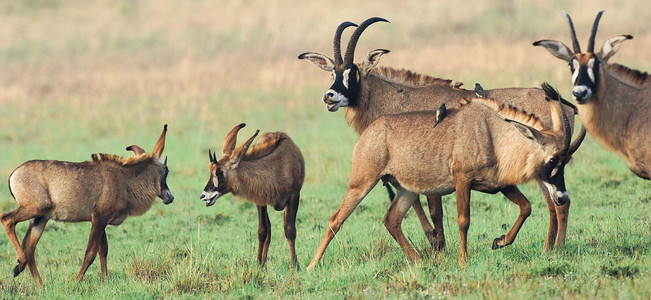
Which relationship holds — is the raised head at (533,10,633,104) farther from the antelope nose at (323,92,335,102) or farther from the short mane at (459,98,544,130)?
the antelope nose at (323,92,335,102)

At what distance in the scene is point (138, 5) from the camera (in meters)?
44.5

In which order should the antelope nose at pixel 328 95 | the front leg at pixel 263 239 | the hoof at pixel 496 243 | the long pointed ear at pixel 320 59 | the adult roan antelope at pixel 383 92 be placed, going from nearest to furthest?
the hoof at pixel 496 243, the front leg at pixel 263 239, the adult roan antelope at pixel 383 92, the antelope nose at pixel 328 95, the long pointed ear at pixel 320 59

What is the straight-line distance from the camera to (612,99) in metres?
8.74

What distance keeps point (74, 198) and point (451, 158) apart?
168 inches

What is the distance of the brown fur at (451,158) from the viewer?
27.7ft

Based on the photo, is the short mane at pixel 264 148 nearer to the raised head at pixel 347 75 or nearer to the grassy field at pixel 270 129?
the raised head at pixel 347 75

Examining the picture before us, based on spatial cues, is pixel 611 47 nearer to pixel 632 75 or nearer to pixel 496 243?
pixel 632 75

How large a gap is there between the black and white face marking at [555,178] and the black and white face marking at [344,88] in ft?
10.4

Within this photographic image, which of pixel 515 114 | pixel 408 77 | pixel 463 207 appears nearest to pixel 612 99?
pixel 515 114

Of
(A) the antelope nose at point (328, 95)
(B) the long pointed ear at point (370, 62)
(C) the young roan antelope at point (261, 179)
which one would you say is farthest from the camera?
(B) the long pointed ear at point (370, 62)

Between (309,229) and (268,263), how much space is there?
2.13m

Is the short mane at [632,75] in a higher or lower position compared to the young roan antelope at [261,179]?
higher

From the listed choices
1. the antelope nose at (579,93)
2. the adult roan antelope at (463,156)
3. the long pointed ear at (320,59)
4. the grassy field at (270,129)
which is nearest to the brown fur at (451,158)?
the adult roan antelope at (463,156)

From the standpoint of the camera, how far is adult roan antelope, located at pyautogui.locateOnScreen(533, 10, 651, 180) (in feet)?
27.9
